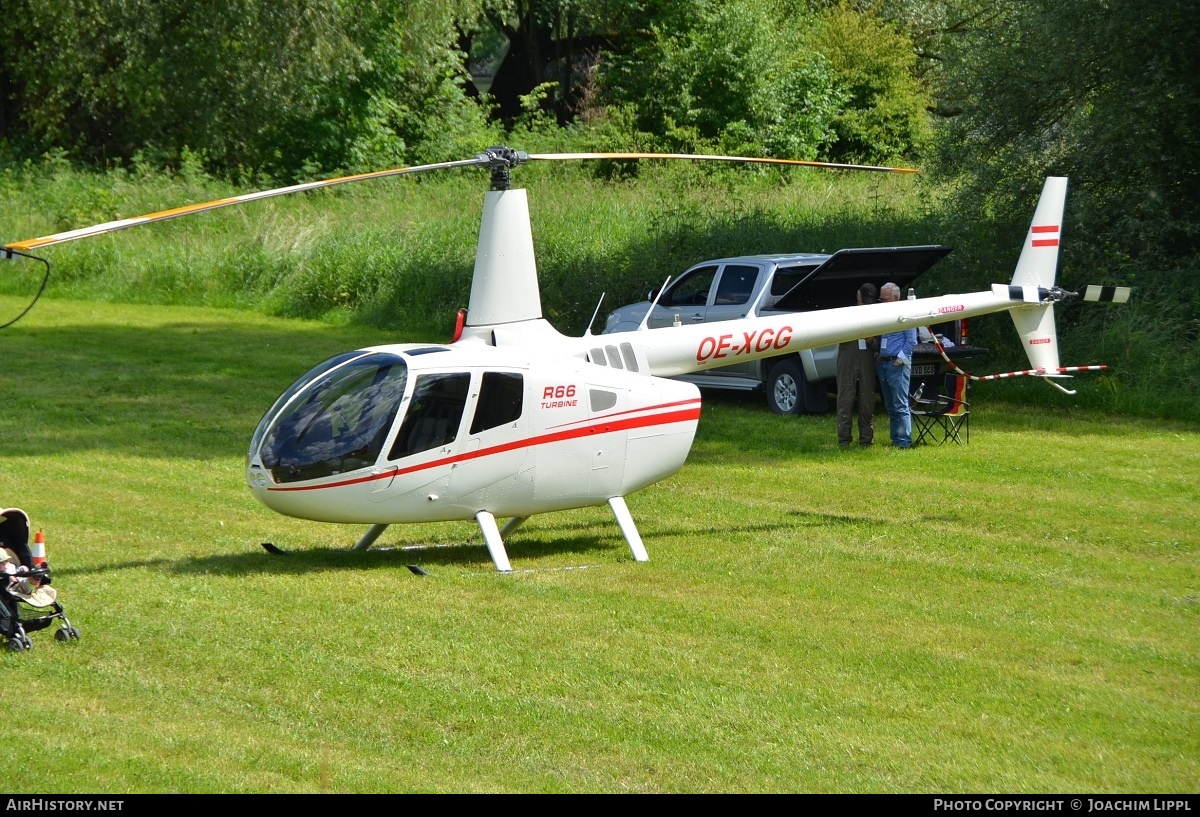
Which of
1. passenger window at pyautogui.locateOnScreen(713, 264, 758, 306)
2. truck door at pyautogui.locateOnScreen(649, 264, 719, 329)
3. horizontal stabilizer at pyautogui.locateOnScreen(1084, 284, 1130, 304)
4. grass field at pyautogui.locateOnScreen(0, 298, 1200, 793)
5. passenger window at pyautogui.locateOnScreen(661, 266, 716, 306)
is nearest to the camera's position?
grass field at pyautogui.locateOnScreen(0, 298, 1200, 793)

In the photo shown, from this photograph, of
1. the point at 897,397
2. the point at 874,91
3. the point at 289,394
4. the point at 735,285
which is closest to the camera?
the point at 289,394

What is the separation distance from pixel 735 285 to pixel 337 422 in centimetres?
944

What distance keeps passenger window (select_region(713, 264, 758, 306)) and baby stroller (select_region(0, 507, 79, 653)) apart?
1104cm

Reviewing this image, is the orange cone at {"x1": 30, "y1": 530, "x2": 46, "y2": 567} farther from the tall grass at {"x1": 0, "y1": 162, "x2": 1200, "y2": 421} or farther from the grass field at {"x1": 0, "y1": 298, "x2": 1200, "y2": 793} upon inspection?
the tall grass at {"x1": 0, "y1": 162, "x2": 1200, "y2": 421}

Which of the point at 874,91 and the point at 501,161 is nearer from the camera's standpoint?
the point at 501,161

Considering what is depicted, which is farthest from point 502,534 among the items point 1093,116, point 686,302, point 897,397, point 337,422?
point 1093,116

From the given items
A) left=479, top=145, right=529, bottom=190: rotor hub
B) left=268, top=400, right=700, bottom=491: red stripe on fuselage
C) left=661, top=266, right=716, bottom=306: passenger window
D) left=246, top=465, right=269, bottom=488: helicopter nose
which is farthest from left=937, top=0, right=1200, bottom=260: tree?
left=246, top=465, right=269, bottom=488: helicopter nose

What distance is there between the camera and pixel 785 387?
17.0 m

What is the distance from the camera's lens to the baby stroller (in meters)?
7.24

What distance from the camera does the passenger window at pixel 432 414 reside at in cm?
906

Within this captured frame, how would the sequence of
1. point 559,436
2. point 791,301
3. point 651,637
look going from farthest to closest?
point 791,301
point 559,436
point 651,637

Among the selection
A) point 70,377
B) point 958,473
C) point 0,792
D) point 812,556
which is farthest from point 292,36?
point 0,792

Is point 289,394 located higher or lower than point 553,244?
lower

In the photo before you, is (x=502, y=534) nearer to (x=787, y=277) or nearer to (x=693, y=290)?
(x=787, y=277)
